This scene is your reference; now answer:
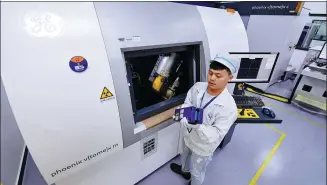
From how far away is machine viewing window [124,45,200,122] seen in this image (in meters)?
1.39

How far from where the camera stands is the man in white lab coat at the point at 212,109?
1021 millimetres

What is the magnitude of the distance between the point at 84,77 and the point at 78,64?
0.21 ft

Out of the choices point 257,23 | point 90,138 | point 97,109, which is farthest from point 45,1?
point 257,23

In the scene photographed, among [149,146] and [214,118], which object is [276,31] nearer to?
[214,118]

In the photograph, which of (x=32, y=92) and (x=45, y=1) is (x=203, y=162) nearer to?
(x=32, y=92)

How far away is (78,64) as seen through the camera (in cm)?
75

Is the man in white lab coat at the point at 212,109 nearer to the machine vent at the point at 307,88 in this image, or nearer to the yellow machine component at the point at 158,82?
the yellow machine component at the point at 158,82

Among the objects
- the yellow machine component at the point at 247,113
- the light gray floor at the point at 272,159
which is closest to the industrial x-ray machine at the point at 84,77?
the yellow machine component at the point at 247,113

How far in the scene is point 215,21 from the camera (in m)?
1.51

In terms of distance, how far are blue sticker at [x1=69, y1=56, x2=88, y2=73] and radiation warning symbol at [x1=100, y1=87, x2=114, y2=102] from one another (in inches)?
5.5

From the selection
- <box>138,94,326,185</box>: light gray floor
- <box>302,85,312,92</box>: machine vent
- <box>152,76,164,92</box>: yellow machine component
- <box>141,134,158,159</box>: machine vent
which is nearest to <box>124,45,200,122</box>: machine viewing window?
<box>152,76,164,92</box>: yellow machine component

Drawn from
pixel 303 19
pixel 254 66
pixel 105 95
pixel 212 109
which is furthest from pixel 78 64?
pixel 303 19

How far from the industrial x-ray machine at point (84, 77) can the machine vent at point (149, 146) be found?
1 cm

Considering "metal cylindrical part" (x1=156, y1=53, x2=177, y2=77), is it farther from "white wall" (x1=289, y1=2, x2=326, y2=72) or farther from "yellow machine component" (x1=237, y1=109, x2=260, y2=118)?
"white wall" (x1=289, y1=2, x2=326, y2=72)
